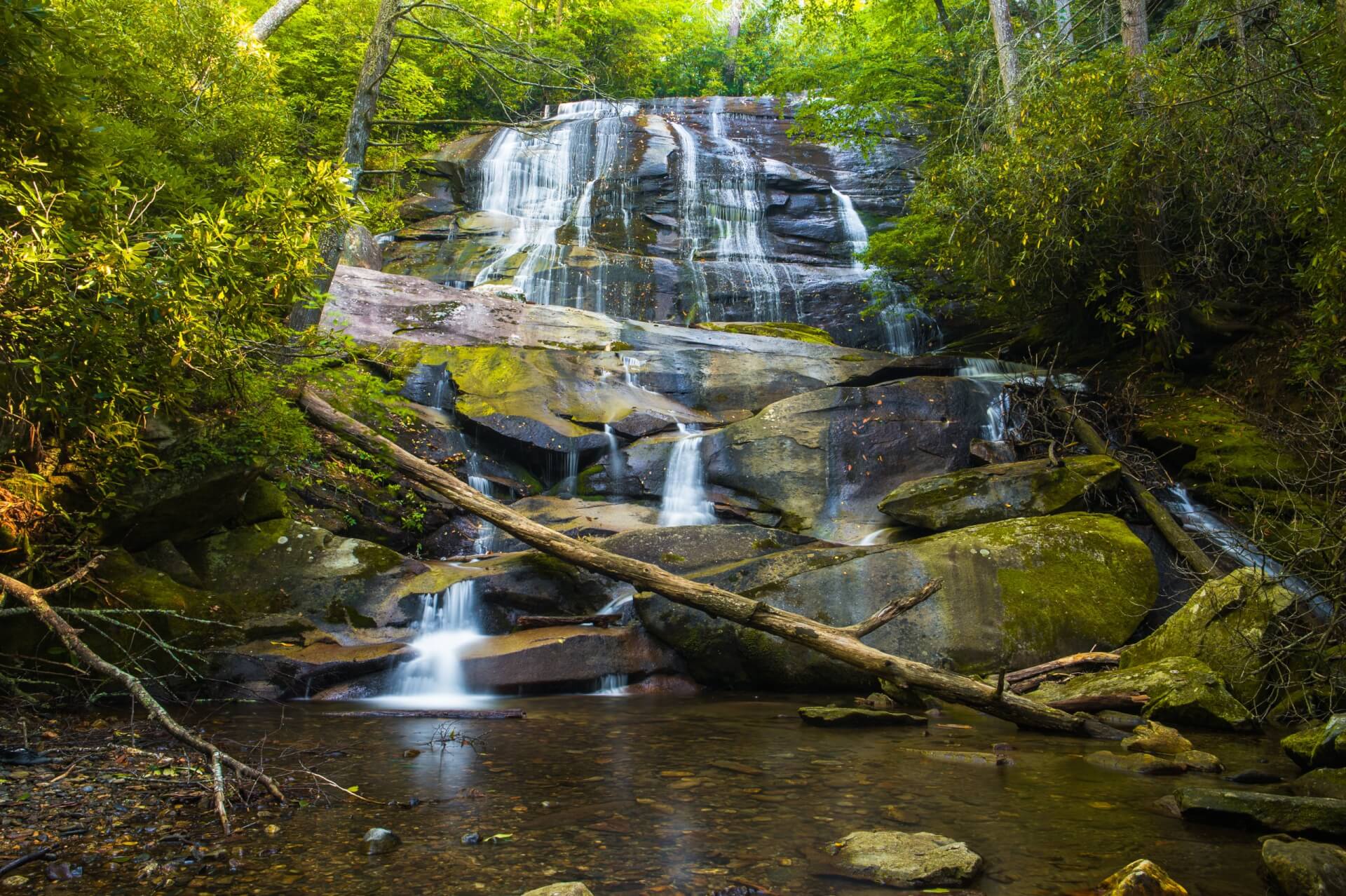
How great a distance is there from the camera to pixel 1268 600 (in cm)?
686

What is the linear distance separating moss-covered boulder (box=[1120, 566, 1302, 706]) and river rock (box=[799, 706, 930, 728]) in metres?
2.33

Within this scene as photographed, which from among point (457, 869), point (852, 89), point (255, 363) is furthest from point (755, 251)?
point (457, 869)

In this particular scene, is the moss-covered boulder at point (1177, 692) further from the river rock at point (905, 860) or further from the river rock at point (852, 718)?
the river rock at point (905, 860)

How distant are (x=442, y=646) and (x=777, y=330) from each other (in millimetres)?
11731

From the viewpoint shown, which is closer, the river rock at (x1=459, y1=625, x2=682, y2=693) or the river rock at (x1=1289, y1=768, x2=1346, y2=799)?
the river rock at (x1=1289, y1=768, x2=1346, y2=799)

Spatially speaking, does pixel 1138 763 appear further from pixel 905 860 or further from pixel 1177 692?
pixel 905 860

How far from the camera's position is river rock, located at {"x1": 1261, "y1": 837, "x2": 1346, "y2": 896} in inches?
124

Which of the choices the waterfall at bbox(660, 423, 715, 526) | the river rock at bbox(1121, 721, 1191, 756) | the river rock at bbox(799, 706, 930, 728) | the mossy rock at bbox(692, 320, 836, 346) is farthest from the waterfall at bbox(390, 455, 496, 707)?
the mossy rock at bbox(692, 320, 836, 346)

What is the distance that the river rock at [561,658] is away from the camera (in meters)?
8.08

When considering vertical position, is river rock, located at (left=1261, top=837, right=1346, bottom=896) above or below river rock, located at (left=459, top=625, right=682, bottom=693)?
above

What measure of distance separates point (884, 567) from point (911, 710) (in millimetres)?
1835

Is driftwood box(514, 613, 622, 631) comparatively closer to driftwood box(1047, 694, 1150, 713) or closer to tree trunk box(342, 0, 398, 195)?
driftwood box(1047, 694, 1150, 713)

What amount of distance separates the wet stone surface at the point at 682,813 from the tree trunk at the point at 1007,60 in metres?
9.30

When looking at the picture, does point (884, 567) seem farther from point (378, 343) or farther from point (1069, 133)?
point (378, 343)
